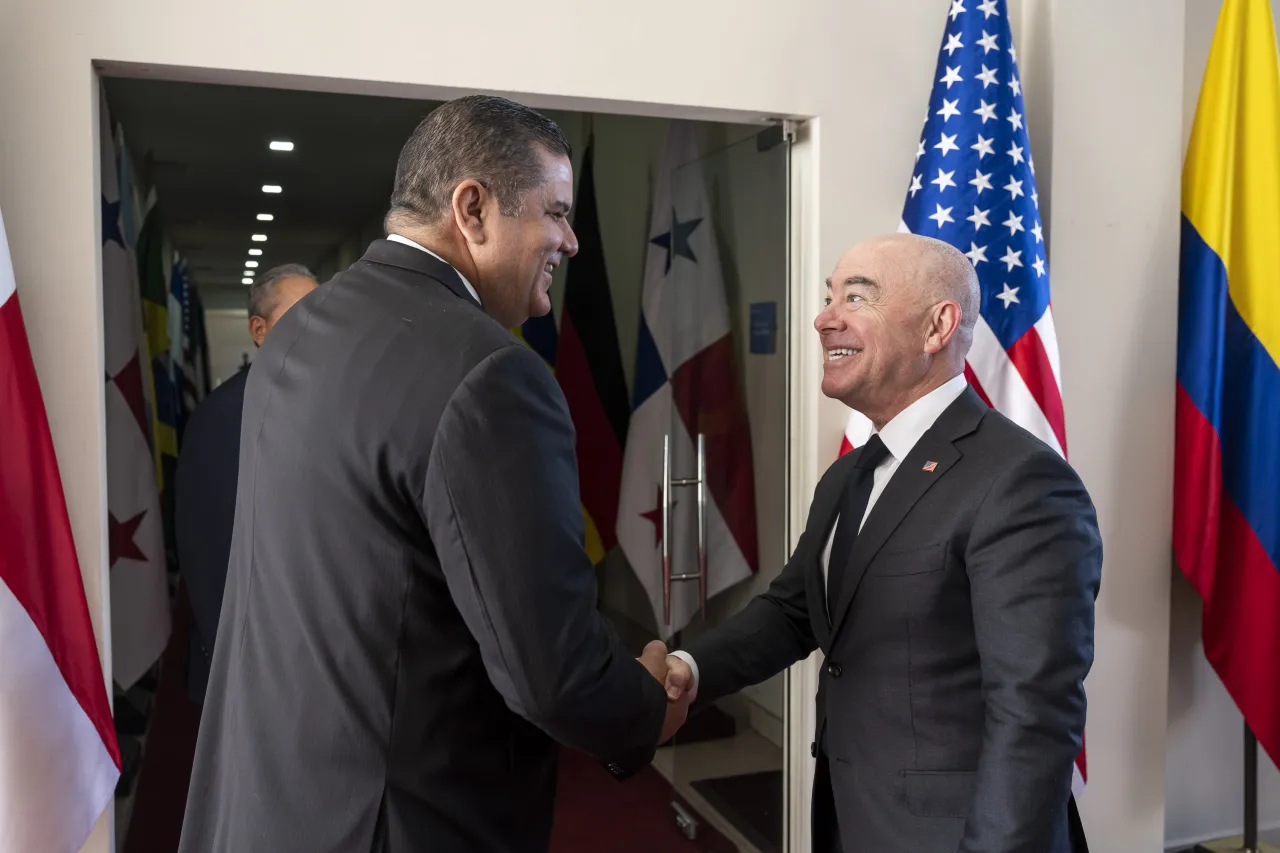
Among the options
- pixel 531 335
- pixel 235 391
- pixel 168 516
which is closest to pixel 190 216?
pixel 168 516

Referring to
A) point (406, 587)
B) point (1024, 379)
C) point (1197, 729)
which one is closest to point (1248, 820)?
point (1197, 729)

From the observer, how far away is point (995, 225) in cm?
279

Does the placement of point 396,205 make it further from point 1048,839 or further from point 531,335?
point 531,335

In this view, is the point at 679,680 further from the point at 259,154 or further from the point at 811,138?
the point at 259,154

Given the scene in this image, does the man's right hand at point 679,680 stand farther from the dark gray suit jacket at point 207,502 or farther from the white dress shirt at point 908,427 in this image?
the dark gray suit jacket at point 207,502

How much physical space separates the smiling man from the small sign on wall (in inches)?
40.8

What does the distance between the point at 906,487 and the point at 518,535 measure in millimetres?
800

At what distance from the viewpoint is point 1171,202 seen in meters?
3.15

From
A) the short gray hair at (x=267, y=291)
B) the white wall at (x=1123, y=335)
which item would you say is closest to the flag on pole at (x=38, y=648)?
the short gray hair at (x=267, y=291)

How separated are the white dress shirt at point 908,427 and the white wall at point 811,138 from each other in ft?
3.23

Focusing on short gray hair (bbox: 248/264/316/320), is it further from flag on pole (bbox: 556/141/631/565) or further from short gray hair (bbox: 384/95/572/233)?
short gray hair (bbox: 384/95/572/233)

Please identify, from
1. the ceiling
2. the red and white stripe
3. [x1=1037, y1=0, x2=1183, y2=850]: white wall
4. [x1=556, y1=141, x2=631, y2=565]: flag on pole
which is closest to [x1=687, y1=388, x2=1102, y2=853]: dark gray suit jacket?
the red and white stripe

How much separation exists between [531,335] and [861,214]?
7.96ft

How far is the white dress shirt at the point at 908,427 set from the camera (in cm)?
191
